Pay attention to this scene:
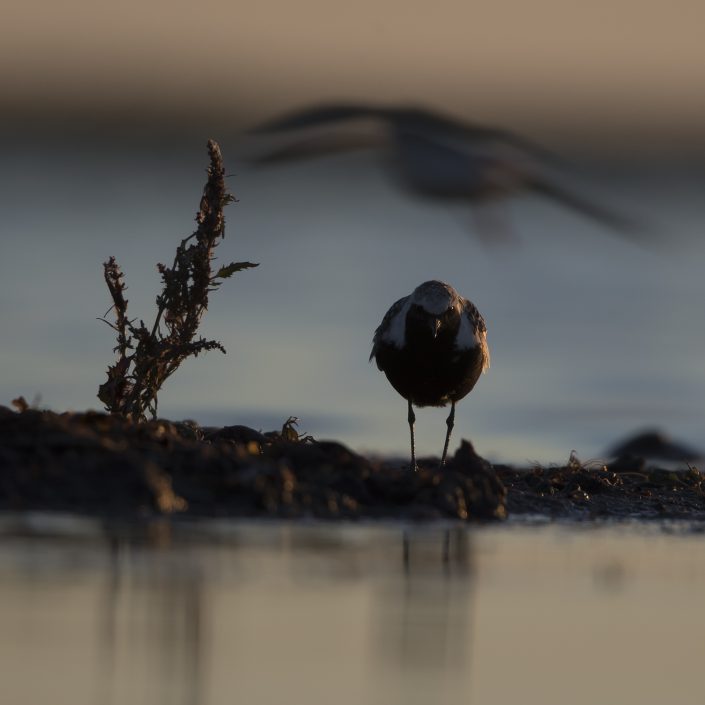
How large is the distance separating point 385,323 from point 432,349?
0.99 meters

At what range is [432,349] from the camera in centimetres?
1819

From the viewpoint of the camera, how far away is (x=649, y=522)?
13.7 meters

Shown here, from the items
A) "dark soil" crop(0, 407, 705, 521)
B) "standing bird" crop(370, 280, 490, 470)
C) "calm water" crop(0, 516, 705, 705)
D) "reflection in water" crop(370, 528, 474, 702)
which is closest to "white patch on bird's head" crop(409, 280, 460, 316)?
"standing bird" crop(370, 280, 490, 470)

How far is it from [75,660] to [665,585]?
405cm

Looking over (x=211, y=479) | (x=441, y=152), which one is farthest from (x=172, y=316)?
(x=441, y=152)

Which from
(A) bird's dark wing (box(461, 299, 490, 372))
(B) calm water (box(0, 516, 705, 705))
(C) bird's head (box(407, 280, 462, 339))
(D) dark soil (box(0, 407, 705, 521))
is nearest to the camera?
(B) calm water (box(0, 516, 705, 705))

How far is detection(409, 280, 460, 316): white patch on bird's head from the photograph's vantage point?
18.3 metres

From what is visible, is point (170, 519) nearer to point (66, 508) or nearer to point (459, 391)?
point (66, 508)

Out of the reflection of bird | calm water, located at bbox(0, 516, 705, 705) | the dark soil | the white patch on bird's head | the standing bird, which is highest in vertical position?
the reflection of bird

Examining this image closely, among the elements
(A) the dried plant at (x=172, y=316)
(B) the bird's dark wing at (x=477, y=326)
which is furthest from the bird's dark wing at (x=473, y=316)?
(A) the dried plant at (x=172, y=316)

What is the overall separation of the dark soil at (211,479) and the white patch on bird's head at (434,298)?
430 cm

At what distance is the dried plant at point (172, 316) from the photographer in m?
14.6

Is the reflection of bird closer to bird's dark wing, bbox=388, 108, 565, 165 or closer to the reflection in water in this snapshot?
bird's dark wing, bbox=388, 108, 565, 165

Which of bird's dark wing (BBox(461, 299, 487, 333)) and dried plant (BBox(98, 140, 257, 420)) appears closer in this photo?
dried plant (BBox(98, 140, 257, 420))
